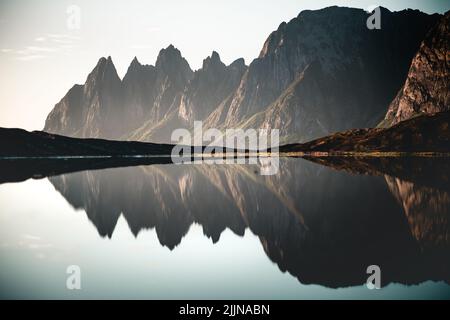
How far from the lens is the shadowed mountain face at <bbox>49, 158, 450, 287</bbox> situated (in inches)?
1059

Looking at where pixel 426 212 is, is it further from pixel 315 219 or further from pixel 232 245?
pixel 232 245

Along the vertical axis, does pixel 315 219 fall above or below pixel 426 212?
below

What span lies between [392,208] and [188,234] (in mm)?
21077

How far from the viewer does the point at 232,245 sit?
33438 mm

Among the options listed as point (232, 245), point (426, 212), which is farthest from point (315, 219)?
point (232, 245)

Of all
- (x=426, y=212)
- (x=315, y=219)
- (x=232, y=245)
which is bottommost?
(x=232, y=245)

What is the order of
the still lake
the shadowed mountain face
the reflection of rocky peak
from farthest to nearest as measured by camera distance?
the reflection of rocky peak < the shadowed mountain face < the still lake

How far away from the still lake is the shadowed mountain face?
11 centimetres

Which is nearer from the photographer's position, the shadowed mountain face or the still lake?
the still lake

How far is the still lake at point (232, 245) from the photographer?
23.8 m

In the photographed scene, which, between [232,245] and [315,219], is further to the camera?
[315,219]

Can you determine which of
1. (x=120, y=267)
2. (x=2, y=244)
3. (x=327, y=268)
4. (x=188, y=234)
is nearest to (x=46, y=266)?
(x=120, y=267)

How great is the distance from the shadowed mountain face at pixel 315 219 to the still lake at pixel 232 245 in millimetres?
105

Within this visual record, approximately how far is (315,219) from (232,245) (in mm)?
10809
